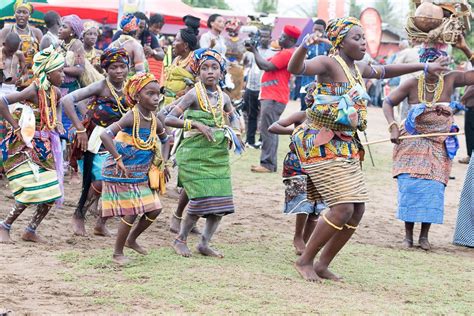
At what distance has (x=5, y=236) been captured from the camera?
737cm

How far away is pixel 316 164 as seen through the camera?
632 cm

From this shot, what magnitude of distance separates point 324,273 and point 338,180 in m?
0.77

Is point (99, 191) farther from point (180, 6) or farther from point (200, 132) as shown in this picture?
point (180, 6)

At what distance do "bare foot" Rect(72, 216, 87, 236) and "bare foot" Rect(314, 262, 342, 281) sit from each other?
2402 millimetres

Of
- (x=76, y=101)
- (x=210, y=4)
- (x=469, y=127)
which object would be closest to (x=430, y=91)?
(x=76, y=101)

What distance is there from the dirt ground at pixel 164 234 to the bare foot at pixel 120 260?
378 mm

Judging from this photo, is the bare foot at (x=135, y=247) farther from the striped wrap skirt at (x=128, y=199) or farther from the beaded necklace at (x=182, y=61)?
the beaded necklace at (x=182, y=61)

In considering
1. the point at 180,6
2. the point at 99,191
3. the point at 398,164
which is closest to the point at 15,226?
the point at 99,191

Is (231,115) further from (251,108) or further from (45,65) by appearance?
(251,108)

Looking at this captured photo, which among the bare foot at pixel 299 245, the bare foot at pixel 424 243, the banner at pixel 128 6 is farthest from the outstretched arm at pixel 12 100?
the banner at pixel 128 6

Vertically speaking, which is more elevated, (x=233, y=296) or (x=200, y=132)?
(x=200, y=132)

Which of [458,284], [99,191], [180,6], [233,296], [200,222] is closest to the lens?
[233,296]

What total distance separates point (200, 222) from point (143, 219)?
2216mm

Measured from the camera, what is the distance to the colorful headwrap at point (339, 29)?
6.41 meters
